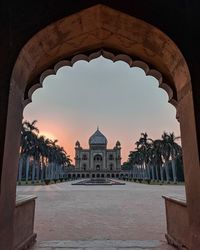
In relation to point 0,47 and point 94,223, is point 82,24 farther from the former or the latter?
point 94,223

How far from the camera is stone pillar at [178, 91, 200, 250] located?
3664 millimetres

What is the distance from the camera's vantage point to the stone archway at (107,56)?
12.9 ft

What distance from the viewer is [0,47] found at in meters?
3.96

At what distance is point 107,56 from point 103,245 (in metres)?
4.30

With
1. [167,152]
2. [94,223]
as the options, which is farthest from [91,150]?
[94,223]

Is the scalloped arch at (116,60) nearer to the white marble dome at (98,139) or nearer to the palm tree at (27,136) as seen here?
the palm tree at (27,136)

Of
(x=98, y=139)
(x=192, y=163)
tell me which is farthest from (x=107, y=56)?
(x=98, y=139)

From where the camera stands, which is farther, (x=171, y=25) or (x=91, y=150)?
(x=91, y=150)

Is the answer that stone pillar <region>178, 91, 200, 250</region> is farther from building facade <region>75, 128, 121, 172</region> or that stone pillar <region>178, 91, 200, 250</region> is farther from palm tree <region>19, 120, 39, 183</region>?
building facade <region>75, 128, 121, 172</region>

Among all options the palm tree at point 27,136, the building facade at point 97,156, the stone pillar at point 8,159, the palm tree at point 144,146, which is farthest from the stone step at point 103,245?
the building facade at point 97,156

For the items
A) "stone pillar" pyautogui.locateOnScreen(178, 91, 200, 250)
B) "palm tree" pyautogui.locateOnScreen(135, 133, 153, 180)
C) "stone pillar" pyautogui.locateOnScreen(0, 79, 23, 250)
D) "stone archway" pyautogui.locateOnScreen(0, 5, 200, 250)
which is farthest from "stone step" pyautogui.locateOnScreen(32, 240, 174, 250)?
"palm tree" pyautogui.locateOnScreen(135, 133, 153, 180)

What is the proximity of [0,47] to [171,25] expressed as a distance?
287 cm

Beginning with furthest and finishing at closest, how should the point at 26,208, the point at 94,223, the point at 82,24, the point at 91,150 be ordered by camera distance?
the point at 91,150
the point at 94,223
the point at 26,208
the point at 82,24

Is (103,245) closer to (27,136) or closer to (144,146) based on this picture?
(27,136)
